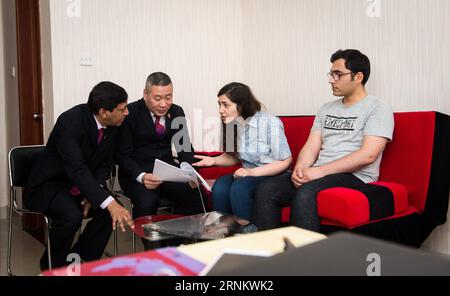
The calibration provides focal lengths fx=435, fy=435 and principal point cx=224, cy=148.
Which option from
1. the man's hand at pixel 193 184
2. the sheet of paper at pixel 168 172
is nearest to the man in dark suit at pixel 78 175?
the sheet of paper at pixel 168 172

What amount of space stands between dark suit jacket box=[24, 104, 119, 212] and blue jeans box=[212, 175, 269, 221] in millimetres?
612

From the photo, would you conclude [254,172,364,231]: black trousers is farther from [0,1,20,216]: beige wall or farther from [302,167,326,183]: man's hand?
[0,1,20,216]: beige wall

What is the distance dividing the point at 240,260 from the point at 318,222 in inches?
53.2

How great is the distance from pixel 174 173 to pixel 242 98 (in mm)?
575

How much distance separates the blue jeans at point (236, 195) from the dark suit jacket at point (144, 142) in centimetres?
40

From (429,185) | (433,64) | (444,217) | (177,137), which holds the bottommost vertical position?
(444,217)

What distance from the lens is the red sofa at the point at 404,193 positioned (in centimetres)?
186

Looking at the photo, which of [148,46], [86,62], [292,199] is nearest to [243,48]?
[148,46]

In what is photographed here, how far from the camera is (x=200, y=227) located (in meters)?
1.76

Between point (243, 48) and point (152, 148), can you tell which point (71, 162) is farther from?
point (243, 48)

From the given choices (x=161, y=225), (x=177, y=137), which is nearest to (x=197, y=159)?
(x=177, y=137)

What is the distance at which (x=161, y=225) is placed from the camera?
1820mm
